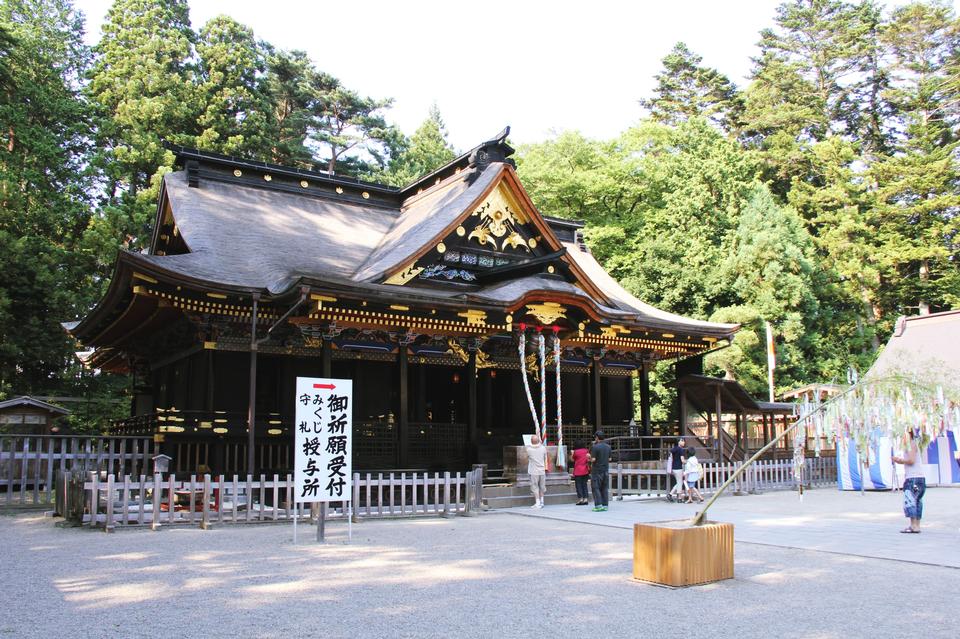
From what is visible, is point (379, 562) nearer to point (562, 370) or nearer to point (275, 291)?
point (275, 291)

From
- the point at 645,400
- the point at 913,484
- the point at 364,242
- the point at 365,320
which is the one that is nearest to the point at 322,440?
the point at 365,320

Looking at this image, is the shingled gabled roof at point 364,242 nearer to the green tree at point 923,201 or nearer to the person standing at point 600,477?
the person standing at point 600,477

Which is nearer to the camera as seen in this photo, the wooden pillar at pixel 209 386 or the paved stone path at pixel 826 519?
the paved stone path at pixel 826 519

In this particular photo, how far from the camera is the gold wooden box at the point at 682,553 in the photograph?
6.93 m

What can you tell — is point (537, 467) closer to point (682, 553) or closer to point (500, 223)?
point (500, 223)

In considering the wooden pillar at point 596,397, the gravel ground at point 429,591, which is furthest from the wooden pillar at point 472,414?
the gravel ground at point 429,591

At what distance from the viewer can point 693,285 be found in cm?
3391

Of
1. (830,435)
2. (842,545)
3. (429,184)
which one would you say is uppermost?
(429,184)

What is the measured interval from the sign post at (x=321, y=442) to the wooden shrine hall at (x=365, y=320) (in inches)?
133

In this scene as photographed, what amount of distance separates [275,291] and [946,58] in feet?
143

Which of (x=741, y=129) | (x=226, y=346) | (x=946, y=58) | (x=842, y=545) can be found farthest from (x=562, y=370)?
(x=946, y=58)

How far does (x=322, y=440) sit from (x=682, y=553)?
16.3ft

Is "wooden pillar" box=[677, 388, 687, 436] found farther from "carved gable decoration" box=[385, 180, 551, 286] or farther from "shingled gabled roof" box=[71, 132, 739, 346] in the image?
"carved gable decoration" box=[385, 180, 551, 286]

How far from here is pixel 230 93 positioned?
1406 inches
